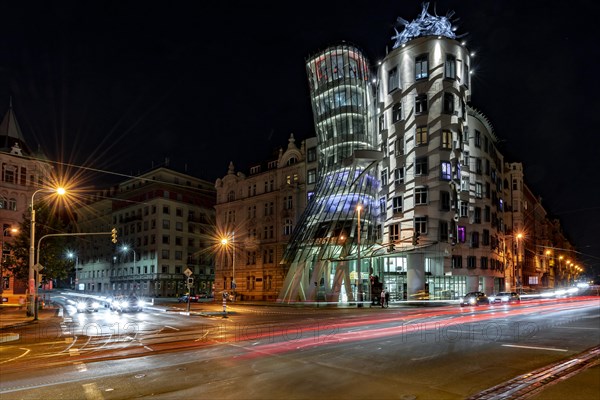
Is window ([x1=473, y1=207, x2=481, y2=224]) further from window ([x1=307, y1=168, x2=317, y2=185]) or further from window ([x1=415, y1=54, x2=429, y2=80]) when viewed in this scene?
window ([x1=307, y1=168, x2=317, y2=185])

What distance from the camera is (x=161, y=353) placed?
13906 millimetres

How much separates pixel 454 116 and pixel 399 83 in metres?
7.28

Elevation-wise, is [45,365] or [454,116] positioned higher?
[454,116]

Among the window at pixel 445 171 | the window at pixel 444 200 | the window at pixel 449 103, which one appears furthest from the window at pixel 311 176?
the window at pixel 449 103

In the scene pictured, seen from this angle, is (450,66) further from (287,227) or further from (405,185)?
(287,227)

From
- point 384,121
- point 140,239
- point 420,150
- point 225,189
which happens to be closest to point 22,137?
point 140,239

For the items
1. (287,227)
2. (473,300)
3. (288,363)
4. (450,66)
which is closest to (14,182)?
(287,227)

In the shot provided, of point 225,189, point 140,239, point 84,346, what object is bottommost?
point 84,346

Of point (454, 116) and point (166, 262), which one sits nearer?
point (454, 116)

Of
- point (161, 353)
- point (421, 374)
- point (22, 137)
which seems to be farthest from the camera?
point (22, 137)

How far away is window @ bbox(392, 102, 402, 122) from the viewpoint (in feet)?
178

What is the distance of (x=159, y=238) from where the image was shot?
9062cm

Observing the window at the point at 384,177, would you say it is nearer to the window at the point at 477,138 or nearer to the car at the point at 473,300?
the window at the point at 477,138

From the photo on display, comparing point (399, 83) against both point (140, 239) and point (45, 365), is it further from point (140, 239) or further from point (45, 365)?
point (140, 239)
